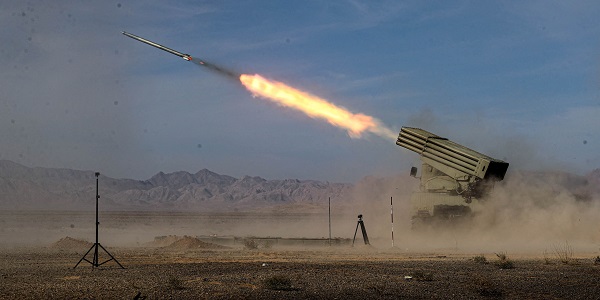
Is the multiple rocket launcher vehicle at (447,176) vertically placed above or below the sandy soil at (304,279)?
above

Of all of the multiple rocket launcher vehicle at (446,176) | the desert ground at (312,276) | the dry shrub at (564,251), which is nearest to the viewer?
the desert ground at (312,276)

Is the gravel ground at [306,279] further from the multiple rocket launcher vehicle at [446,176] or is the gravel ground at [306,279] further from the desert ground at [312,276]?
the multiple rocket launcher vehicle at [446,176]

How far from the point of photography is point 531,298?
17.8 m

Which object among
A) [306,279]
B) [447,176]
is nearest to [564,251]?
[447,176]

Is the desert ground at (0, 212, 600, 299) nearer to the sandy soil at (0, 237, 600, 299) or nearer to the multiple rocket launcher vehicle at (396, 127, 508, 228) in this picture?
the sandy soil at (0, 237, 600, 299)

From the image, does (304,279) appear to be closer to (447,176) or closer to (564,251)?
(564,251)

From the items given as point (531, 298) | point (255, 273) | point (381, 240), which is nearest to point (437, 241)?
point (381, 240)

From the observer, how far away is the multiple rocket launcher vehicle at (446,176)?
36.6 m

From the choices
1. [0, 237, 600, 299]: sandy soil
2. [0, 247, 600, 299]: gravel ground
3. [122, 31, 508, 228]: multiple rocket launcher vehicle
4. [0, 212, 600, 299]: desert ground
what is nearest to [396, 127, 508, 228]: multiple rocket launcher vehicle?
[122, 31, 508, 228]: multiple rocket launcher vehicle

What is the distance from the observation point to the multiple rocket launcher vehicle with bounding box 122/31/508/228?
120 feet

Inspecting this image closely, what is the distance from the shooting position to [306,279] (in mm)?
20500

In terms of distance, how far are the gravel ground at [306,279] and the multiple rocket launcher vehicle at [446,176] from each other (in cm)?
824

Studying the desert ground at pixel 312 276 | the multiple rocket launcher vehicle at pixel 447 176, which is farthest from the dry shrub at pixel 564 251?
the multiple rocket launcher vehicle at pixel 447 176

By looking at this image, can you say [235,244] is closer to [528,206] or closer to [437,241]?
[437,241]
